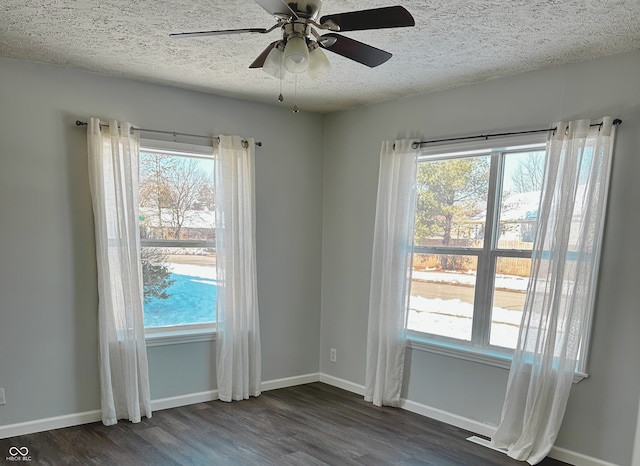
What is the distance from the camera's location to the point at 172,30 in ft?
8.45

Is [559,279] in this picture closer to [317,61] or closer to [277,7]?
[317,61]

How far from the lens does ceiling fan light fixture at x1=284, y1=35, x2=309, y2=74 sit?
1805 mm

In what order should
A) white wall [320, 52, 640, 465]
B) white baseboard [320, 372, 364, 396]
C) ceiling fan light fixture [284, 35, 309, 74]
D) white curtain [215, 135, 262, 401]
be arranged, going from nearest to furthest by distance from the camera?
1. ceiling fan light fixture [284, 35, 309, 74]
2. white wall [320, 52, 640, 465]
3. white curtain [215, 135, 262, 401]
4. white baseboard [320, 372, 364, 396]

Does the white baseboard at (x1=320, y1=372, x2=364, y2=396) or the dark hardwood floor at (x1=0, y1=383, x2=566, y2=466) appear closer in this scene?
the dark hardwood floor at (x1=0, y1=383, x2=566, y2=466)

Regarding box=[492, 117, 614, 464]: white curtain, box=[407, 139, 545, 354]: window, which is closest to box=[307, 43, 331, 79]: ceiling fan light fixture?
box=[492, 117, 614, 464]: white curtain

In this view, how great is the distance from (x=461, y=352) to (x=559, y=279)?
38.2 inches

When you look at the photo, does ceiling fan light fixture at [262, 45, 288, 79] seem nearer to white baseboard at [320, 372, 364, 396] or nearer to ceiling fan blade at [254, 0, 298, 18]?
ceiling fan blade at [254, 0, 298, 18]

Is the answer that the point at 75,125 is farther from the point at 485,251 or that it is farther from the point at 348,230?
the point at 485,251

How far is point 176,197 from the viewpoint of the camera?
3.85 meters

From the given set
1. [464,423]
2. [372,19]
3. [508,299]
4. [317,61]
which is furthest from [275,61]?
[464,423]

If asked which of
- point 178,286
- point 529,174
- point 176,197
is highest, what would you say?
point 529,174

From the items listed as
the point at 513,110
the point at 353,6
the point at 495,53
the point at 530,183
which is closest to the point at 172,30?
the point at 353,6

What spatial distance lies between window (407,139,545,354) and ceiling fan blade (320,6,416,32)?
187 cm

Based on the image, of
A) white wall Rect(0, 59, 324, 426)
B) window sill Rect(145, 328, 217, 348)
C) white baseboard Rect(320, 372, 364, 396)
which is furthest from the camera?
white baseboard Rect(320, 372, 364, 396)
